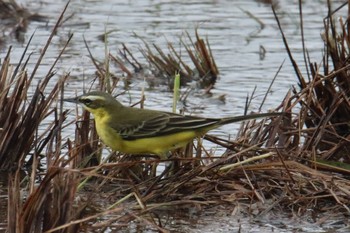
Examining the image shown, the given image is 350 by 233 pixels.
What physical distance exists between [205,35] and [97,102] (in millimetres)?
5825

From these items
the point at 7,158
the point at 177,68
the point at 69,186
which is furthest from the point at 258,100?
the point at 69,186

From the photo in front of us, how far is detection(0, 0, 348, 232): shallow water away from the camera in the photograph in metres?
10.7

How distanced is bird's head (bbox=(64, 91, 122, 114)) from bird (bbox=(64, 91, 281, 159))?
0.21 feet

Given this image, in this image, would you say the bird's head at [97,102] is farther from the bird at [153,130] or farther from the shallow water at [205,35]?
the shallow water at [205,35]

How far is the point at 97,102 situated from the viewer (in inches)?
282

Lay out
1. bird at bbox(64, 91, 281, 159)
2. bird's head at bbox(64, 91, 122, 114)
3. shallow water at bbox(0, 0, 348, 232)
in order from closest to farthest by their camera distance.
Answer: bird at bbox(64, 91, 281, 159) → bird's head at bbox(64, 91, 122, 114) → shallow water at bbox(0, 0, 348, 232)

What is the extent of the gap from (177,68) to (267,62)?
53.1 inches

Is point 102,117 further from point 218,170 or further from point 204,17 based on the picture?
point 204,17

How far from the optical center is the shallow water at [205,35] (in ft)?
35.0

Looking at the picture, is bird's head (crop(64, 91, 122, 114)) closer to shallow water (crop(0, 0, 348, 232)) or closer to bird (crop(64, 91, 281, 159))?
bird (crop(64, 91, 281, 159))

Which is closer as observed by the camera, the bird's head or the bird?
the bird

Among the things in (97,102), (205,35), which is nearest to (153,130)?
(97,102)

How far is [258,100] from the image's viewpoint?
34.1ft

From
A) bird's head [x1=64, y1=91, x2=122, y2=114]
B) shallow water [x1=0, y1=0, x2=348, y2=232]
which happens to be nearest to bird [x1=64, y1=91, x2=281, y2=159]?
bird's head [x1=64, y1=91, x2=122, y2=114]
